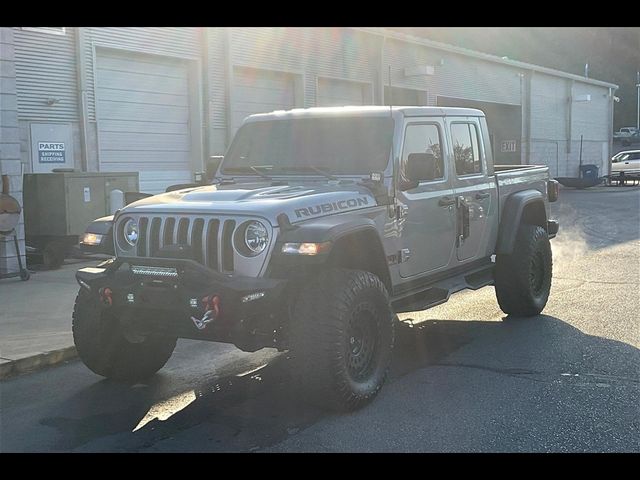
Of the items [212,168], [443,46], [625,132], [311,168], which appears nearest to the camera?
[311,168]

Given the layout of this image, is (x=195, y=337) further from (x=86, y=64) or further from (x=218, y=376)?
(x=86, y=64)

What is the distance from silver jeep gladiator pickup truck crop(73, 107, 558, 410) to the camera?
460cm

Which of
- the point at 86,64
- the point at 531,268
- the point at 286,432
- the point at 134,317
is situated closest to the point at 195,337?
the point at 134,317

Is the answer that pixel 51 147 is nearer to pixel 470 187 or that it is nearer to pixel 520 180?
pixel 520 180

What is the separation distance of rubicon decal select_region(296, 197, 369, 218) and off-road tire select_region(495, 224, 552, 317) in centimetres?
256

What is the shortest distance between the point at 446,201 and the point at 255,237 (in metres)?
2.26

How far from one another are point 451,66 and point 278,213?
949 inches

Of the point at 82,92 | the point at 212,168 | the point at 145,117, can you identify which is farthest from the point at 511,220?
the point at 145,117

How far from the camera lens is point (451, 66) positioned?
27.4m

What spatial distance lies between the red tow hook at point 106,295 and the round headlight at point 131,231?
1.45 feet

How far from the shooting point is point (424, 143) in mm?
6363

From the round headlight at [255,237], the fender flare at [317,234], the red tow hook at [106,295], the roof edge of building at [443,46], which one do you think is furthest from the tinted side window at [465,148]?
the roof edge of building at [443,46]

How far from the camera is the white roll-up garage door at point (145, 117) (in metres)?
14.6

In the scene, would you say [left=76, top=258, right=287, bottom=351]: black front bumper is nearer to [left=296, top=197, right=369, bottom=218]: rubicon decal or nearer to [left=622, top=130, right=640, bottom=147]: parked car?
[left=296, top=197, right=369, bottom=218]: rubicon decal
